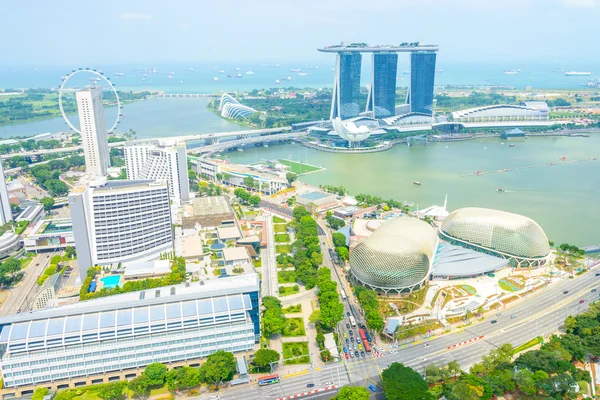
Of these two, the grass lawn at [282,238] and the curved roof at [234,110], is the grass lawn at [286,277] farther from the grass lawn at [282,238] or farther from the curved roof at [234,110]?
the curved roof at [234,110]

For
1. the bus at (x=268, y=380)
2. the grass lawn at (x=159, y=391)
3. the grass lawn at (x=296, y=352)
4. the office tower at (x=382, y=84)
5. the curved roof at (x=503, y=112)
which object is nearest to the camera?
the grass lawn at (x=159, y=391)

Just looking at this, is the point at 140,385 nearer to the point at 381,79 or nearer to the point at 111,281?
the point at 111,281

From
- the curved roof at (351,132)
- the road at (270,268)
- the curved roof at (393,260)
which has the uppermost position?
the curved roof at (351,132)

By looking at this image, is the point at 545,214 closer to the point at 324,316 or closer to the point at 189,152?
the point at 324,316

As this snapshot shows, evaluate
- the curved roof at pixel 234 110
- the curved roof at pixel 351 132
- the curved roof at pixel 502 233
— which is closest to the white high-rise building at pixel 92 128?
the curved roof at pixel 351 132

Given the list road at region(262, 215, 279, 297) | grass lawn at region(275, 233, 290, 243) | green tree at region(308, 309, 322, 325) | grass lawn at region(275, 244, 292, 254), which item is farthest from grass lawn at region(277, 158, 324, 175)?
green tree at region(308, 309, 322, 325)

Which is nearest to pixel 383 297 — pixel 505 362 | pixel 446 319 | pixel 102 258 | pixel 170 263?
pixel 446 319
